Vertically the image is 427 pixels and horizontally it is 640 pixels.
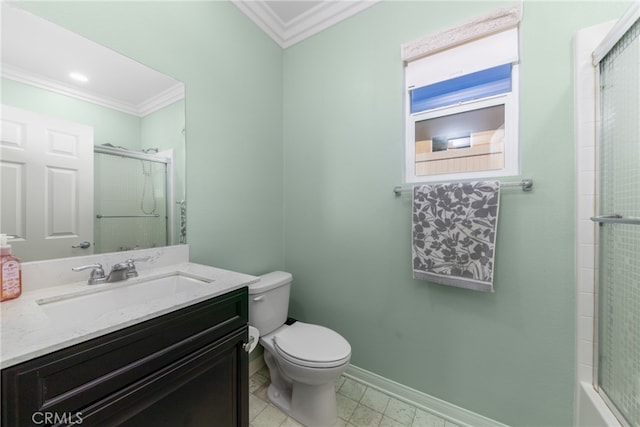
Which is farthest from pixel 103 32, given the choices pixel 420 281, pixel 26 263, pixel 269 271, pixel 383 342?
pixel 383 342

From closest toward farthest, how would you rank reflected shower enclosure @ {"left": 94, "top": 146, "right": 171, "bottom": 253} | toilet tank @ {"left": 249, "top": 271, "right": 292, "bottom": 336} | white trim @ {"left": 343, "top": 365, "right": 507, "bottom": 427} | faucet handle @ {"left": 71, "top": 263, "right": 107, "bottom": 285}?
faucet handle @ {"left": 71, "top": 263, "right": 107, "bottom": 285} → reflected shower enclosure @ {"left": 94, "top": 146, "right": 171, "bottom": 253} → white trim @ {"left": 343, "top": 365, "right": 507, "bottom": 427} → toilet tank @ {"left": 249, "top": 271, "right": 292, "bottom": 336}

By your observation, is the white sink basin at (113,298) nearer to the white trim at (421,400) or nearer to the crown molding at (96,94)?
the crown molding at (96,94)

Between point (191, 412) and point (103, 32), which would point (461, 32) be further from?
point (191, 412)

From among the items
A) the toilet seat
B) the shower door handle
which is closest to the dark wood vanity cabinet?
the toilet seat

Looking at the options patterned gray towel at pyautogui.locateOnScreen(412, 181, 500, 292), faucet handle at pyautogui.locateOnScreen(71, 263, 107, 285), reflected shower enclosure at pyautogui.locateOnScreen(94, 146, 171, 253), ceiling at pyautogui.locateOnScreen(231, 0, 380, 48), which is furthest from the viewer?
ceiling at pyautogui.locateOnScreen(231, 0, 380, 48)

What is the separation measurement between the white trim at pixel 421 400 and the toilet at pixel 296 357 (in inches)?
13.0

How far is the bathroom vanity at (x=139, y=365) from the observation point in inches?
20.5

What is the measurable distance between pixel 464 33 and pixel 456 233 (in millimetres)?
1045

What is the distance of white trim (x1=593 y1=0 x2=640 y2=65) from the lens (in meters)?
0.80

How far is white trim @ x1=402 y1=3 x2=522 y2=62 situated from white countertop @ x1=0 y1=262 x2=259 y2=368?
1530 millimetres

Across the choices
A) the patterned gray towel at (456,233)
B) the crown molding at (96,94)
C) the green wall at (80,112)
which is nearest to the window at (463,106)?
the patterned gray towel at (456,233)

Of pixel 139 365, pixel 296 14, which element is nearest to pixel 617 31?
pixel 296 14

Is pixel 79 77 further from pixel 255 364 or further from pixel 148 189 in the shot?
pixel 255 364

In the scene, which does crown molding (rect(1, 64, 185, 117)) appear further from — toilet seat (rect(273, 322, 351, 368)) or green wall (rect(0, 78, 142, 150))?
toilet seat (rect(273, 322, 351, 368))
